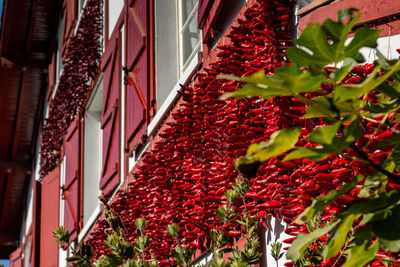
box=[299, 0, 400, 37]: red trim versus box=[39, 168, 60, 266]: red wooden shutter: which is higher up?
box=[39, 168, 60, 266]: red wooden shutter

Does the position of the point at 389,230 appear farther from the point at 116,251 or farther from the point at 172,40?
the point at 172,40

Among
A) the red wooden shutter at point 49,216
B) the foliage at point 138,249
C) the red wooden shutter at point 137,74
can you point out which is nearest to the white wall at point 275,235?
the foliage at point 138,249

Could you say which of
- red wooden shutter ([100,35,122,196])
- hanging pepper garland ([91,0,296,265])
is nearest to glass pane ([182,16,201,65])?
hanging pepper garland ([91,0,296,265])

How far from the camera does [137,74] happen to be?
5.93m

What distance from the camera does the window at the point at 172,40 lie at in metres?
5.29

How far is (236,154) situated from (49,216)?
7.84 meters

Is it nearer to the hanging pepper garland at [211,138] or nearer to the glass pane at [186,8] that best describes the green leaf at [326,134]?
the hanging pepper garland at [211,138]

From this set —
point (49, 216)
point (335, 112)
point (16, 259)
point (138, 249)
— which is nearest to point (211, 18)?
point (138, 249)

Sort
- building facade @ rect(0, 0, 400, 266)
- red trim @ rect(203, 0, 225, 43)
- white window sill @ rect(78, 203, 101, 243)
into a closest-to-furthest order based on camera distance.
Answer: building facade @ rect(0, 0, 400, 266) → red trim @ rect(203, 0, 225, 43) → white window sill @ rect(78, 203, 101, 243)

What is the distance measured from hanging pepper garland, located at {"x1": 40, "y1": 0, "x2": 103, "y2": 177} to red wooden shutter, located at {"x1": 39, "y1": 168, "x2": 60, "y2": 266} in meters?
0.33

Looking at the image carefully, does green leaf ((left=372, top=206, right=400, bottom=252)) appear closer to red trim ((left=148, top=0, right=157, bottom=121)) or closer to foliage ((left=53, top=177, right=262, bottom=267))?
foliage ((left=53, top=177, right=262, bottom=267))

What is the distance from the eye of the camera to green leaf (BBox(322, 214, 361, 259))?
36.9 inches

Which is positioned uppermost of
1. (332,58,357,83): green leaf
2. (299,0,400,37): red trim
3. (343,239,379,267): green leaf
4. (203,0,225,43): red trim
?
(203,0,225,43): red trim

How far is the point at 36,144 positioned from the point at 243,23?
35.7 ft
